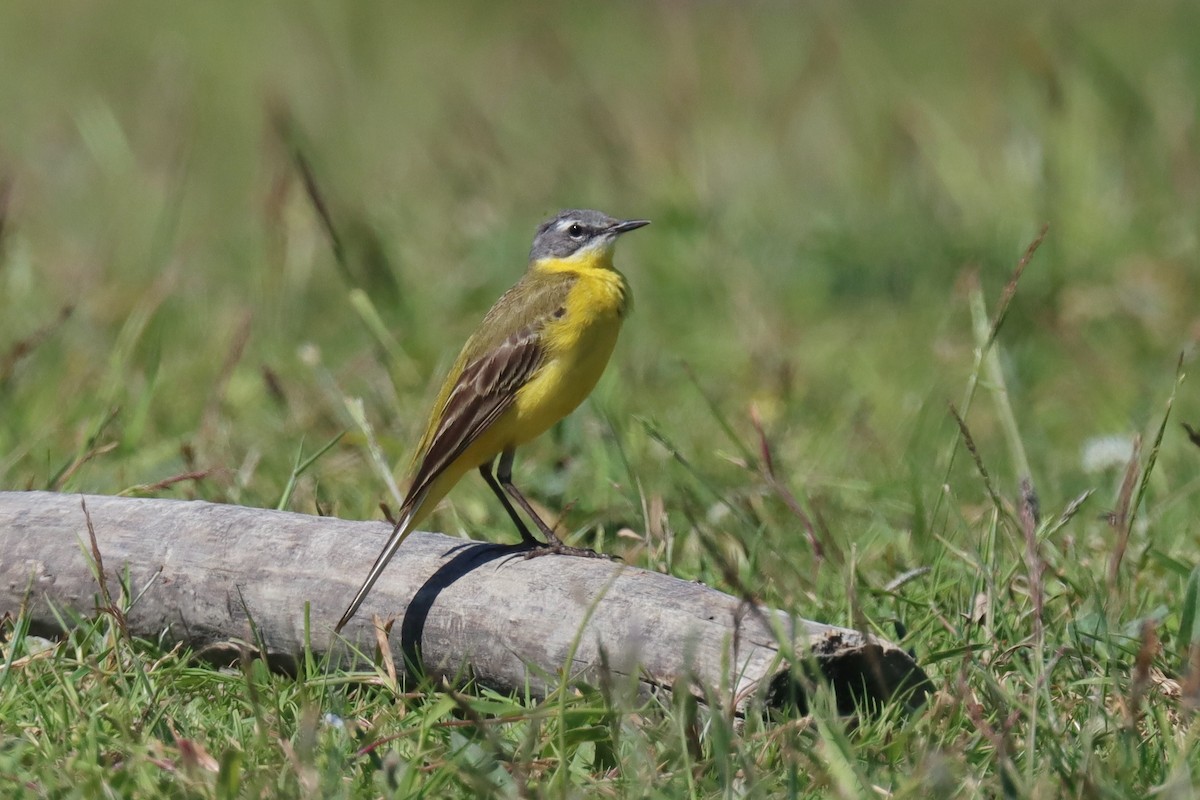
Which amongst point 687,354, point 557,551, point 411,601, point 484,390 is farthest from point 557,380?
point 687,354

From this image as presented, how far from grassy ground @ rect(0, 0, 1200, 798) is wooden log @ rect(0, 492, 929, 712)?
0.12m

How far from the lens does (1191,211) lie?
8.62 meters

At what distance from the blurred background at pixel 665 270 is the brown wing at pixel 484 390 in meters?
0.45

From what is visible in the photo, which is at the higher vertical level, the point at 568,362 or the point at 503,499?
the point at 568,362

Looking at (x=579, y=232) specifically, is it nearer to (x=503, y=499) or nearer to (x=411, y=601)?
(x=503, y=499)

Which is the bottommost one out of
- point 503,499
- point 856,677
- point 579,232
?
point 503,499

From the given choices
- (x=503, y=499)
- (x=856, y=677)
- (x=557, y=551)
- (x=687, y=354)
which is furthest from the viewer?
(x=687, y=354)

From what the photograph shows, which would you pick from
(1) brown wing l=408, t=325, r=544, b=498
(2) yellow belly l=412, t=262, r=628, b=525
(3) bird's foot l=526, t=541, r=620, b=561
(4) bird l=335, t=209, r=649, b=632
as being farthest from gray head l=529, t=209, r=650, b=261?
(3) bird's foot l=526, t=541, r=620, b=561

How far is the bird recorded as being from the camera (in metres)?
4.77

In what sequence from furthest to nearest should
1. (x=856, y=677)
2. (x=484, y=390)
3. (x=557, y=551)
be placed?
(x=484, y=390) → (x=557, y=551) → (x=856, y=677)

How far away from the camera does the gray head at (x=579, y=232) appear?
5820mm

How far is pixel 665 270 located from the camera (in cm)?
865

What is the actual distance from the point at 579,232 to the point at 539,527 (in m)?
1.46

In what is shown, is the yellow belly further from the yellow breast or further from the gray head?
the gray head
